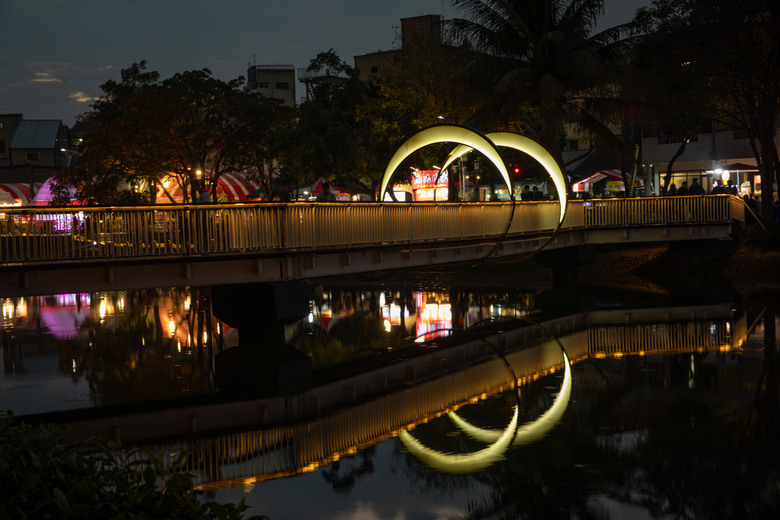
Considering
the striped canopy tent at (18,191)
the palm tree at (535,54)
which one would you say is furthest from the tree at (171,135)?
the striped canopy tent at (18,191)

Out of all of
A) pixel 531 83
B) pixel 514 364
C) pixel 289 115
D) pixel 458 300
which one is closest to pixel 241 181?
pixel 289 115

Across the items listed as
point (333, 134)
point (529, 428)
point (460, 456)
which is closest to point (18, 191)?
point (333, 134)

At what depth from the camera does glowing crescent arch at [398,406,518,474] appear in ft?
35.3

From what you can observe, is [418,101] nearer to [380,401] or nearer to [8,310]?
[8,310]

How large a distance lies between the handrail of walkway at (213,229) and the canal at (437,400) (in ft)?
4.70

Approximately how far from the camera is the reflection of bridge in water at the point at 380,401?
11758 mm

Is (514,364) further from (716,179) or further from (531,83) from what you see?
(716,179)

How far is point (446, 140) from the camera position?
26.3 m

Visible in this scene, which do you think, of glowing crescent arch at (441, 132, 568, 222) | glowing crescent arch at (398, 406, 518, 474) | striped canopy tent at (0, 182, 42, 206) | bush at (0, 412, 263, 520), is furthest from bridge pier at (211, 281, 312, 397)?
striped canopy tent at (0, 182, 42, 206)

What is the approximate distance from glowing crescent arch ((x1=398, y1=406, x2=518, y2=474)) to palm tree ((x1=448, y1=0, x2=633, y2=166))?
75.9ft

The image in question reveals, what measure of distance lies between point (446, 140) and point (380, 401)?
13.0 meters

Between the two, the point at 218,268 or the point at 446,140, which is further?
the point at 446,140

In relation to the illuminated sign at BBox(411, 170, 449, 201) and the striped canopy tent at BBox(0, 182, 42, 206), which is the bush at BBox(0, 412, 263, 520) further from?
the striped canopy tent at BBox(0, 182, 42, 206)

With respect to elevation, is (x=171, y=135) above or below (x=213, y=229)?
above
